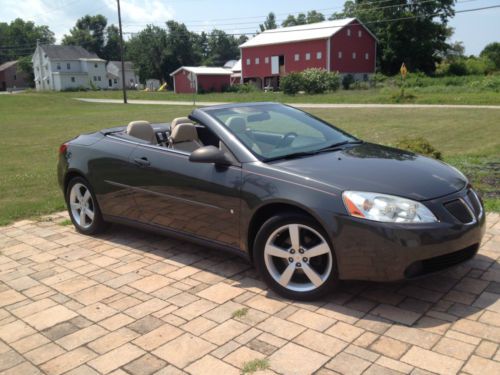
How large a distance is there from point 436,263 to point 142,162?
2725 mm

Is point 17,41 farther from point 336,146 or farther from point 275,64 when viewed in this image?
A: point 336,146

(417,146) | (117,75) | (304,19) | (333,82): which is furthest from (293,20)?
(417,146)

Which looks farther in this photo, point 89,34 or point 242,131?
point 89,34

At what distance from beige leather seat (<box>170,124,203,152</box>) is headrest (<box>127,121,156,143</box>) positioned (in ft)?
1.75

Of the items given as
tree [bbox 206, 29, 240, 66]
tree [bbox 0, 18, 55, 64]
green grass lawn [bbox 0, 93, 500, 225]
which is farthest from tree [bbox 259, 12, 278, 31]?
green grass lawn [bbox 0, 93, 500, 225]

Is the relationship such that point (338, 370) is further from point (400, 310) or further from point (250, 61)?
point (250, 61)

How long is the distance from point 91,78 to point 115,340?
10336cm

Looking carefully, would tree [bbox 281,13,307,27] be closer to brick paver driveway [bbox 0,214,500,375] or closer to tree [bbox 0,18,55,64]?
tree [bbox 0,18,55,64]

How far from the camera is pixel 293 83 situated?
140 feet

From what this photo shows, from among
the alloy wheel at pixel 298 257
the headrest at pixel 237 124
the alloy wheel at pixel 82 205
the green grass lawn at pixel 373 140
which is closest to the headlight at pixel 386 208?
the alloy wheel at pixel 298 257

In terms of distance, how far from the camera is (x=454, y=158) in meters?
9.35

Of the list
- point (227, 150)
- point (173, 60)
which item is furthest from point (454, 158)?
point (173, 60)

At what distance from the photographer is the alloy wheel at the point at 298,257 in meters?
3.62

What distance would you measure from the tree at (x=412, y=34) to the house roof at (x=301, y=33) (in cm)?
681
